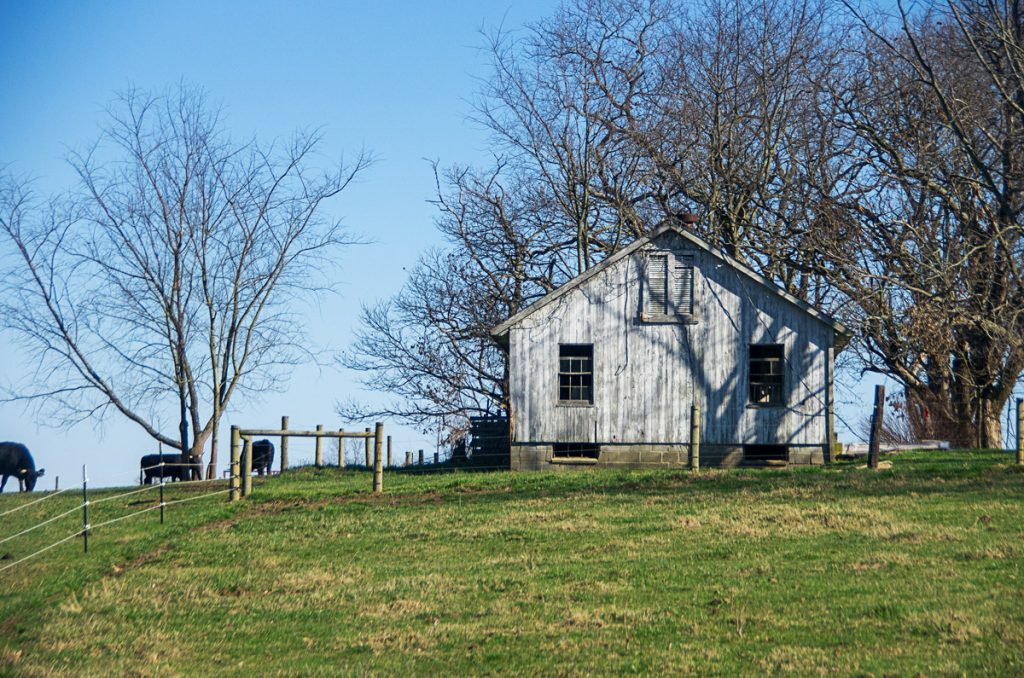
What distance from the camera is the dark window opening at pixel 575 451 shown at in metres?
31.7

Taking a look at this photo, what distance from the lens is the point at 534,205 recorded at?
40.1 meters

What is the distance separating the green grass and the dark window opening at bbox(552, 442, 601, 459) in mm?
6474

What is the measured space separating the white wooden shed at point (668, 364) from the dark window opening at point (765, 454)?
4 cm

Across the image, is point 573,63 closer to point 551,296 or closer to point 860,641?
point 551,296

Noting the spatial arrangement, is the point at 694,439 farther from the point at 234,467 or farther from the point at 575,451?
the point at 234,467

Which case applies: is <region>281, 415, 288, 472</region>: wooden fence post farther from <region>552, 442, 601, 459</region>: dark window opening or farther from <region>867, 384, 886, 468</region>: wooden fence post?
<region>867, 384, 886, 468</region>: wooden fence post

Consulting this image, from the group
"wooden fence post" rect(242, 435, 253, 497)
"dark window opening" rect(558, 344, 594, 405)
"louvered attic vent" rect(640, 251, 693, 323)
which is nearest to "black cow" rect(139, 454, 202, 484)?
"wooden fence post" rect(242, 435, 253, 497)

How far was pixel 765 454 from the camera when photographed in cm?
3169

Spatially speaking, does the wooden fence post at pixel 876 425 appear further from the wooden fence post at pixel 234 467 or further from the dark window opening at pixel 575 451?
the wooden fence post at pixel 234 467

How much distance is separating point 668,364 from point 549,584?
16.4 metres

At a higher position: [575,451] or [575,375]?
[575,375]

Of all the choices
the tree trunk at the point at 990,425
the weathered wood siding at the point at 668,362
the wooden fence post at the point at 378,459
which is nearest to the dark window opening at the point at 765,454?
the weathered wood siding at the point at 668,362

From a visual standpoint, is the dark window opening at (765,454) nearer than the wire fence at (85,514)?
No

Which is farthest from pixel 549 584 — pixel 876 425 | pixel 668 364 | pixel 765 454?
pixel 765 454
